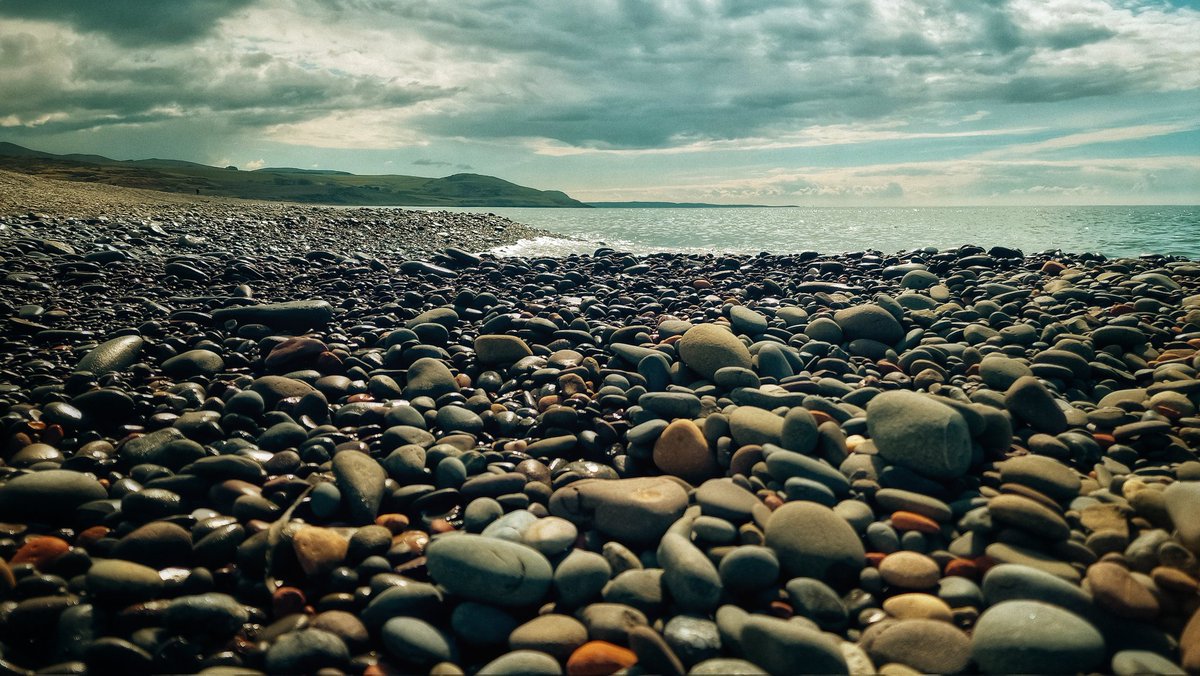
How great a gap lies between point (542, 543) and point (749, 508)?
1254mm

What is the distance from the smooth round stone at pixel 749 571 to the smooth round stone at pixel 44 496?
389 cm

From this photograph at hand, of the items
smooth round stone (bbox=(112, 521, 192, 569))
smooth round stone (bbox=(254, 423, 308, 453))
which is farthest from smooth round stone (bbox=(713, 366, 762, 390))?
smooth round stone (bbox=(112, 521, 192, 569))

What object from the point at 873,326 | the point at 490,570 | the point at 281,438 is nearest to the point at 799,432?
the point at 490,570

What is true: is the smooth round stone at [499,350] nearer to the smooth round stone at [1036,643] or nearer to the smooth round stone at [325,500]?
the smooth round stone at [325,500]

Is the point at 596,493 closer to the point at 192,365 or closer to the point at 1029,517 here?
the point at 1029,517

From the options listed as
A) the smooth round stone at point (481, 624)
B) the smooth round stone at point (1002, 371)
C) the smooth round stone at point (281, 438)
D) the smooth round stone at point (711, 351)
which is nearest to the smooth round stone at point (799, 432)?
the smooth round stone at point (711, 351)

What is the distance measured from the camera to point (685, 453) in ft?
14.2

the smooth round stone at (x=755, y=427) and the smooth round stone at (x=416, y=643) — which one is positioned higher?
the smooth round stone at (x=755, y=427)

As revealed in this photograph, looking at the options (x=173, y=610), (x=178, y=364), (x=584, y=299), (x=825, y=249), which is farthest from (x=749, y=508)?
(x=825, y=249)

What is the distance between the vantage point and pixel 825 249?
2253 centimetres

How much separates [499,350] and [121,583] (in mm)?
3985

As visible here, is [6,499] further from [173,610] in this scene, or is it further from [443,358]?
[443,358]

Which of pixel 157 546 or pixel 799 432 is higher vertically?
pixel 799 432

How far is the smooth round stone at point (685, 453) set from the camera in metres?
4.25
